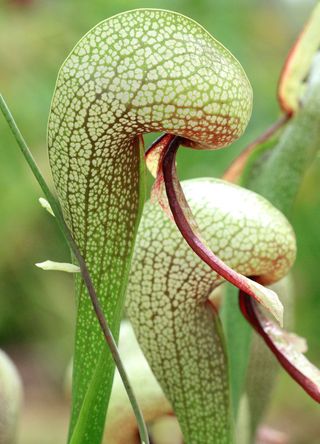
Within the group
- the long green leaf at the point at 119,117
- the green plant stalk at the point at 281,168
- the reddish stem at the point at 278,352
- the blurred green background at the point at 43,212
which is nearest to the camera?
the long green leaf at the point at 119,117

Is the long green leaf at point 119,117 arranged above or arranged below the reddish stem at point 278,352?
above

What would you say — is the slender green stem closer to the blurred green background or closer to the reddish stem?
the reddish stem

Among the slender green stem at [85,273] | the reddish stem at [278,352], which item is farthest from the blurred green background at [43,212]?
the slender green stem at [85,273]

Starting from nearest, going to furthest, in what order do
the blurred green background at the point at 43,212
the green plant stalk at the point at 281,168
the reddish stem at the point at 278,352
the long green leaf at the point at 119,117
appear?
the long green leaf at the point at 119,117, the reddish stem at the point at 278,352, the green plant stalk at the point at 281,168, the blurred green background at the point at 43,212

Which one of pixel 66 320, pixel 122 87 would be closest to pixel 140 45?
pixel 122 87

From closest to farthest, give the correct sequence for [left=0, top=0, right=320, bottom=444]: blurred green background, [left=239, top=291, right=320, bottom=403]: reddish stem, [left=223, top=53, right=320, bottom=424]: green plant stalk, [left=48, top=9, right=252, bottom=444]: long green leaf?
[left=48, top=9, right=252, bottom=444]: long green leaf
[left=239, top=291, right=320, bottom=403]: reddish stem
[left=223, top=53, right=320, bottom=424]: green plant stalk
[left=0, top=0, right=320, bottom=444]: blurred green background

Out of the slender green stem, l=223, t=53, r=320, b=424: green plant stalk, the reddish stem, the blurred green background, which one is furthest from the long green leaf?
the blurred green background

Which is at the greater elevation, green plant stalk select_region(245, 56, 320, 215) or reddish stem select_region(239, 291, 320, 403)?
green plant stalk select_region(245, 56, 320, 215)

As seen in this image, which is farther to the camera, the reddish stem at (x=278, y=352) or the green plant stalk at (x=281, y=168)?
the green plant stalk at (x=281, y=168)

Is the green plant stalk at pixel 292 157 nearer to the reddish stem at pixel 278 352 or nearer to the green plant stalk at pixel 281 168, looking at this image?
the green plant stalk at pixel 281 168
